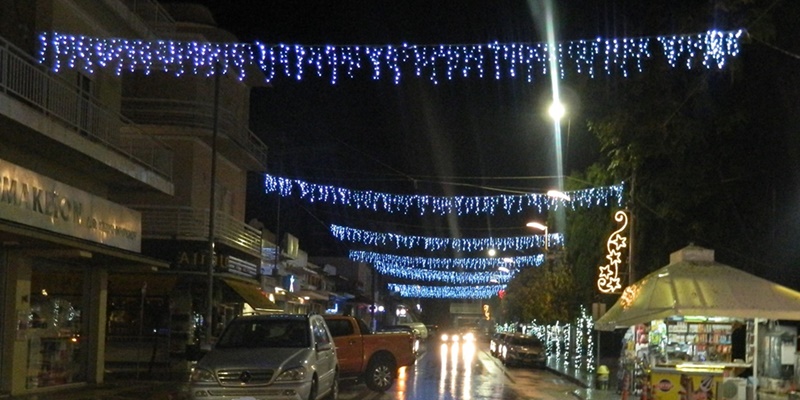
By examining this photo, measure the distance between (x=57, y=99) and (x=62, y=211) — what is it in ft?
8.11

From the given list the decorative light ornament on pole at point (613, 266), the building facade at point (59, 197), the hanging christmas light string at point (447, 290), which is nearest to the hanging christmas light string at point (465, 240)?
the decorative light ornament on pole at point (613, 266)

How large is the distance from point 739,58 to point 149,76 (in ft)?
67.3

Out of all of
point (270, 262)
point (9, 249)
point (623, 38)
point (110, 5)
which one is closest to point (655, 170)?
point (623, 38)

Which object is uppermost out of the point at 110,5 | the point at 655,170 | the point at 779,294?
the point at 110,5

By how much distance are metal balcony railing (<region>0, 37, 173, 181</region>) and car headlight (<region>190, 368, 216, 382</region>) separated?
6286 millimetres

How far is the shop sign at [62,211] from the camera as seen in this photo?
17.3 meters

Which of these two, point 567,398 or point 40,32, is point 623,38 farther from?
point 40,32

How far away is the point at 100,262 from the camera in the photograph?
Result: 78.5ft

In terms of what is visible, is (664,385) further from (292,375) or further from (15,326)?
(15,326)

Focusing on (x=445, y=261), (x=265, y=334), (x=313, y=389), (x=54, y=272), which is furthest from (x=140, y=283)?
(x=445, y=261)

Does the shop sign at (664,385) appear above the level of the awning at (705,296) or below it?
below

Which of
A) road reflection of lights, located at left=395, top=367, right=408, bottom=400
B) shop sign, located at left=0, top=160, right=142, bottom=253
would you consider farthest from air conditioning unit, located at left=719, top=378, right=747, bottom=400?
shop sign, located at left=0, top=160, right=142, bottom=253

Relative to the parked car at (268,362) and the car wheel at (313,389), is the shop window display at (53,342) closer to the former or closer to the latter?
the parked car at (268,362)

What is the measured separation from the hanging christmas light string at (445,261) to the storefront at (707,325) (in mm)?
43491
